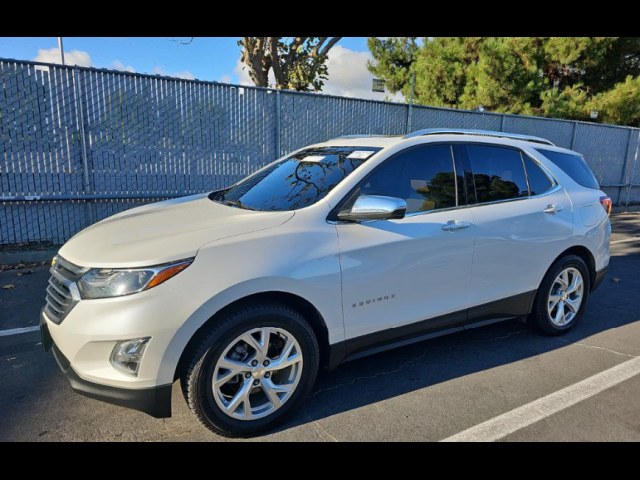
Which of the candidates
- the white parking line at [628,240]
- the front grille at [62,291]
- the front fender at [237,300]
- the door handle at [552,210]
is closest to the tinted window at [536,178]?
the door handle at [552,210]

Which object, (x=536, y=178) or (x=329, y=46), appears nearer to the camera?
(x=536, y=178)

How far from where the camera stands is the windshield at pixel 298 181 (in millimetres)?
3055

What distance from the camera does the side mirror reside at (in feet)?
9.09

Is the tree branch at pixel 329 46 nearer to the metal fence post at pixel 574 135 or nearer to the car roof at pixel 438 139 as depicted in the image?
the metal fence post at pixel 574 135

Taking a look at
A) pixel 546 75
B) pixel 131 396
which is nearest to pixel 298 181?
pixel 131 396

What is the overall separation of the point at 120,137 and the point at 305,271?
Result: 554cm

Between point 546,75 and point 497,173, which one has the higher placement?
point 546,75

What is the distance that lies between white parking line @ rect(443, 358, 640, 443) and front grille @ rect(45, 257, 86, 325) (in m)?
2.29

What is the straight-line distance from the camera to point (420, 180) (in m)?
3.31

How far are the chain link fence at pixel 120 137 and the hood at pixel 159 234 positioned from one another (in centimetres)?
414

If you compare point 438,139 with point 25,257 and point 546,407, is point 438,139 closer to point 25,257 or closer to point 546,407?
point 546,407

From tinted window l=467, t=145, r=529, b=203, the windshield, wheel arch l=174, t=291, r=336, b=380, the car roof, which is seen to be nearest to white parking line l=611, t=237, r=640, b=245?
the car roof

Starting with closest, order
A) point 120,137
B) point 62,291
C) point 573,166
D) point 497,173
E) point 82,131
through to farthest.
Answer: point 62,291
point 497,173
point 573,166
point 82,131
point 120,137
